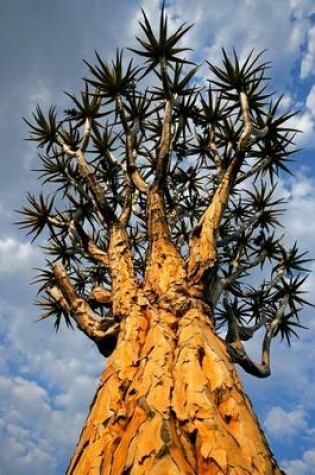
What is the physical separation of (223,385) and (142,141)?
6.30 m

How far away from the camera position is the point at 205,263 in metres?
5.60

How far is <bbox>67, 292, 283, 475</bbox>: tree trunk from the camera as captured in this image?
316cm

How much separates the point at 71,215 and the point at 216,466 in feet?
19.7

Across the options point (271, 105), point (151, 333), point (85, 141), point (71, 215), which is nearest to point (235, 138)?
point (271, 105)

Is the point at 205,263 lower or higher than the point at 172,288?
higher

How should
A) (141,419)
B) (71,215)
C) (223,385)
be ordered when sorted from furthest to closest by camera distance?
(71,215)
(223,385)
(141,419)

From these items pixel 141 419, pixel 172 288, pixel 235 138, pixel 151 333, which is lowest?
pixel 141 419

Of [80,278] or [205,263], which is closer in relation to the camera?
[205,263]

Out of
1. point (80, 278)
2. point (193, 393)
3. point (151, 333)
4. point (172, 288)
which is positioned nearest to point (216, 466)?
point (193, 393)

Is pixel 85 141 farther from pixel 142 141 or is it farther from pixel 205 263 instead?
pixel 205 263

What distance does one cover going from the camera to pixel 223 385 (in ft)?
12.7

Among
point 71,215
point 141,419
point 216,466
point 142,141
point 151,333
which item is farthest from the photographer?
point 142,141

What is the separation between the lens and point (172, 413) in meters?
3.54

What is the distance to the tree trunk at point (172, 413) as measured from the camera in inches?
124
